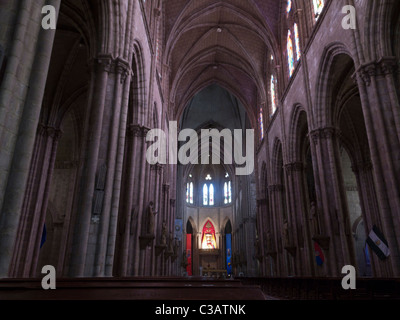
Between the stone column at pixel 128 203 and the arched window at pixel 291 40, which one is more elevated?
the arched window at pixel 291 40

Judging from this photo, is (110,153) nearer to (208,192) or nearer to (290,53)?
(290,53)

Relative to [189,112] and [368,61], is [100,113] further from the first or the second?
[189,112]

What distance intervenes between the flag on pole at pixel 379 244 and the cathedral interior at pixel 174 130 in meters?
0.06

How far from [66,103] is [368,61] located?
41.9 ft

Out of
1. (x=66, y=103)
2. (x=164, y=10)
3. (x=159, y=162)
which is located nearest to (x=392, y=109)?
(x=159, y=162)

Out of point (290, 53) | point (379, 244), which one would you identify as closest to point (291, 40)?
point (290, 53)

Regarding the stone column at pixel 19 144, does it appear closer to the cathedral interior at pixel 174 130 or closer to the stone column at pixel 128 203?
the cathedral interior at pixel 174 130

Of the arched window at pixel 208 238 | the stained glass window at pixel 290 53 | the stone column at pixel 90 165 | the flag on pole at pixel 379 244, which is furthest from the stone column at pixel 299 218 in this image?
the arched window at pixel 208 238

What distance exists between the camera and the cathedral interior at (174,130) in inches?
174

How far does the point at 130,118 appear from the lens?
42.8 ft

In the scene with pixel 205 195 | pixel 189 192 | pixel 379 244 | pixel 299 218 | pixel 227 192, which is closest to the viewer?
pixel 379 244

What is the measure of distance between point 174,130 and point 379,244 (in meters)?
19.5

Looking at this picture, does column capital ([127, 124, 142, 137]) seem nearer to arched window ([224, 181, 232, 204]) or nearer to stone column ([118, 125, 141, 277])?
stone column ([118, 125, 141, 277])

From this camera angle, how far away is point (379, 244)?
8680mm
